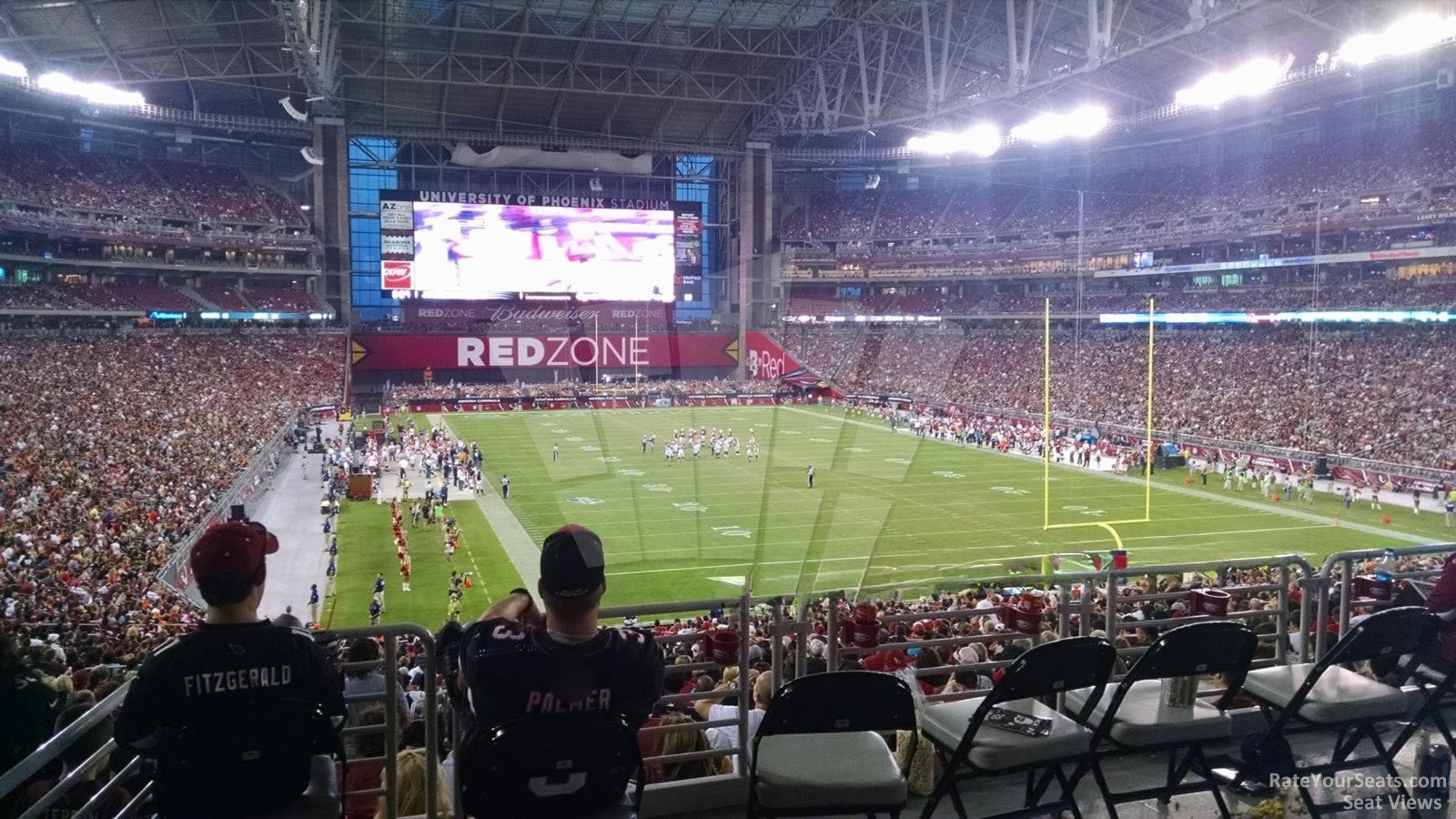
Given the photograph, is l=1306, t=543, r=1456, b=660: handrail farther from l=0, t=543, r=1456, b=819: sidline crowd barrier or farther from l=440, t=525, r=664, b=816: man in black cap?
l=440, t=525, r=664, b=816: man in black cap

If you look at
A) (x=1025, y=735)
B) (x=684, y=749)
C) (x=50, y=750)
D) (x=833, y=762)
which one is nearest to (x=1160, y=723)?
(x=1025, y=735)

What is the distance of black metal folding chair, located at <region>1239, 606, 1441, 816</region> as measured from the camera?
4.11m

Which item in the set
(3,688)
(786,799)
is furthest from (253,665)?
(786,799)

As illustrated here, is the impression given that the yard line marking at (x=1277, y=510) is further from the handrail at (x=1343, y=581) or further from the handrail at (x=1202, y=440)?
the handrail at (x=1343, y=581)

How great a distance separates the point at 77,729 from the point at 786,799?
7.23ft

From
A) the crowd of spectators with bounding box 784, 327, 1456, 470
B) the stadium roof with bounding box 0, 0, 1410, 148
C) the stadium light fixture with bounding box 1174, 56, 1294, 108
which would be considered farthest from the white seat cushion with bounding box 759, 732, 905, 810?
the stadium light fixture with bounding box 1174, 56, 1294, 108

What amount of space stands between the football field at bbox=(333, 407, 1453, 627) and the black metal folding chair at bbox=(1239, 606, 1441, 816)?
563cm

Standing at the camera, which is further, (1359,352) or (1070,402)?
(1070,402)

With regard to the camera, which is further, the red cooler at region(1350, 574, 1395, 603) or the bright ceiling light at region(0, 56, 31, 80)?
the bright ceiling light at region(0, 56, 31, 80)

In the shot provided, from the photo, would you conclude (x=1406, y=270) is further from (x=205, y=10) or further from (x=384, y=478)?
(x=205, y=10)

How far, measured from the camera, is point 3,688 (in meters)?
3.15

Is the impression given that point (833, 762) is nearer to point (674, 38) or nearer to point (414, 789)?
point (414, 789)

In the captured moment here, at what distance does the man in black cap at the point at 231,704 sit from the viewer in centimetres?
268

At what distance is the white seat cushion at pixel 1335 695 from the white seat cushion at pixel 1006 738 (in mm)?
1124
